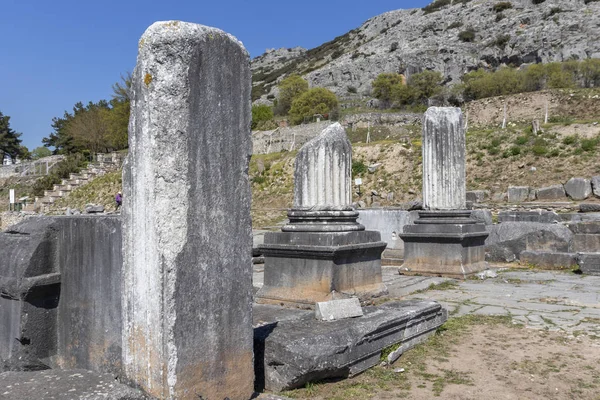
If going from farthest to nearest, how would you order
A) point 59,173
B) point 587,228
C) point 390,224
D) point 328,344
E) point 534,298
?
1. point 59,173
2. point 390,224
3. point 587,228
4. point 534,298
5. point 328,344

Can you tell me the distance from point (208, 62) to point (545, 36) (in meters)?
65.7

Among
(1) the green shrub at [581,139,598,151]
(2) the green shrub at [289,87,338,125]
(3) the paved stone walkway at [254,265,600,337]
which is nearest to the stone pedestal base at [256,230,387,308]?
(3) the paved stone walkway at [254,265,600,337]

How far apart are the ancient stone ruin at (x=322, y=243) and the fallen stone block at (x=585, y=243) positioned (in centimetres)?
525

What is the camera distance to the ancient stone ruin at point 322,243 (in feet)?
20.1

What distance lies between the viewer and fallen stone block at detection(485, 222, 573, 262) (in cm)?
1013

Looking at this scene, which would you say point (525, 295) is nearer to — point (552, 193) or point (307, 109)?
point (552, 193)

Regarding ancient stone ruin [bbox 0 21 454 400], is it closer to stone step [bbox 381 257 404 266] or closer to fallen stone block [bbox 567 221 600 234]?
stone step [bbox 381 257 404 266]

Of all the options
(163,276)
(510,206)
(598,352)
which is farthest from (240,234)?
(510,206)

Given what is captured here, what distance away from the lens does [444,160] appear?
30.1ft

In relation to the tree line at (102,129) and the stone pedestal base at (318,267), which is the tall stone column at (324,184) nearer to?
the stone pedestal base at (318,267)

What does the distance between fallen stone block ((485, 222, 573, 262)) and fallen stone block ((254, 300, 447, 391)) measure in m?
6.32

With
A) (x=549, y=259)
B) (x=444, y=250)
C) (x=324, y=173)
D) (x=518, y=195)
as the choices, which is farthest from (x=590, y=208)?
(x=324, y=173)

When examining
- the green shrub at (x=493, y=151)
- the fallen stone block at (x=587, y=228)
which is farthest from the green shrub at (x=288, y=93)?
the fallen stone block at (x=587, y=228)

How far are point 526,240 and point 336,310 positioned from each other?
730cm
